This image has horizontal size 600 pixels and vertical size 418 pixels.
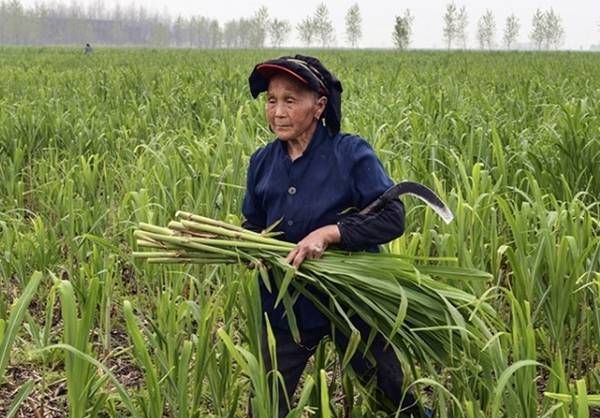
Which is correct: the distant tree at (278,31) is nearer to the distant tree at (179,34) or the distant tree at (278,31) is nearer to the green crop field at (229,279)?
A: the distant tree at (179,34)

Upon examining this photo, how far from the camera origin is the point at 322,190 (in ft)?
5.13

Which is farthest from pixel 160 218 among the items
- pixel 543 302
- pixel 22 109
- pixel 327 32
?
pixel 327 32

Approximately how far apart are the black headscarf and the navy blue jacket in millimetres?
47

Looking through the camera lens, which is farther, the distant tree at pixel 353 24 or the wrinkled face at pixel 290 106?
the distant tree at pixel 353 24

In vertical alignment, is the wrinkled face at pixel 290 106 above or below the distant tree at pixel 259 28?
below

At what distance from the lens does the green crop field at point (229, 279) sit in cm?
142

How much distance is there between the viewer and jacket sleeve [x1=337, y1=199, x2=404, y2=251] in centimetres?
148

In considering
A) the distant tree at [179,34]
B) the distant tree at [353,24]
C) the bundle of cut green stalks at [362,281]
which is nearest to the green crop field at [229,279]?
the bundle of cut green stalks at [362,281]

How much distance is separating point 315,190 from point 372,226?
168 mm

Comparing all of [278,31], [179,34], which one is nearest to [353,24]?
[278,31]

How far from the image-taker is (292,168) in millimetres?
1598

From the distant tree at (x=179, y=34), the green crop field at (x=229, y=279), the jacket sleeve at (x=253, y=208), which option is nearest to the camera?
the green crop field at (x=229, y=279)

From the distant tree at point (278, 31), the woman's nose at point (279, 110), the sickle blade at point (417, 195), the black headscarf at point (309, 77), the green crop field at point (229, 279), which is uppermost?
the distant tree at point (278, 31)

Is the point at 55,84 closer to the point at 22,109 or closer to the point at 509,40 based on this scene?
the point at 22,109
